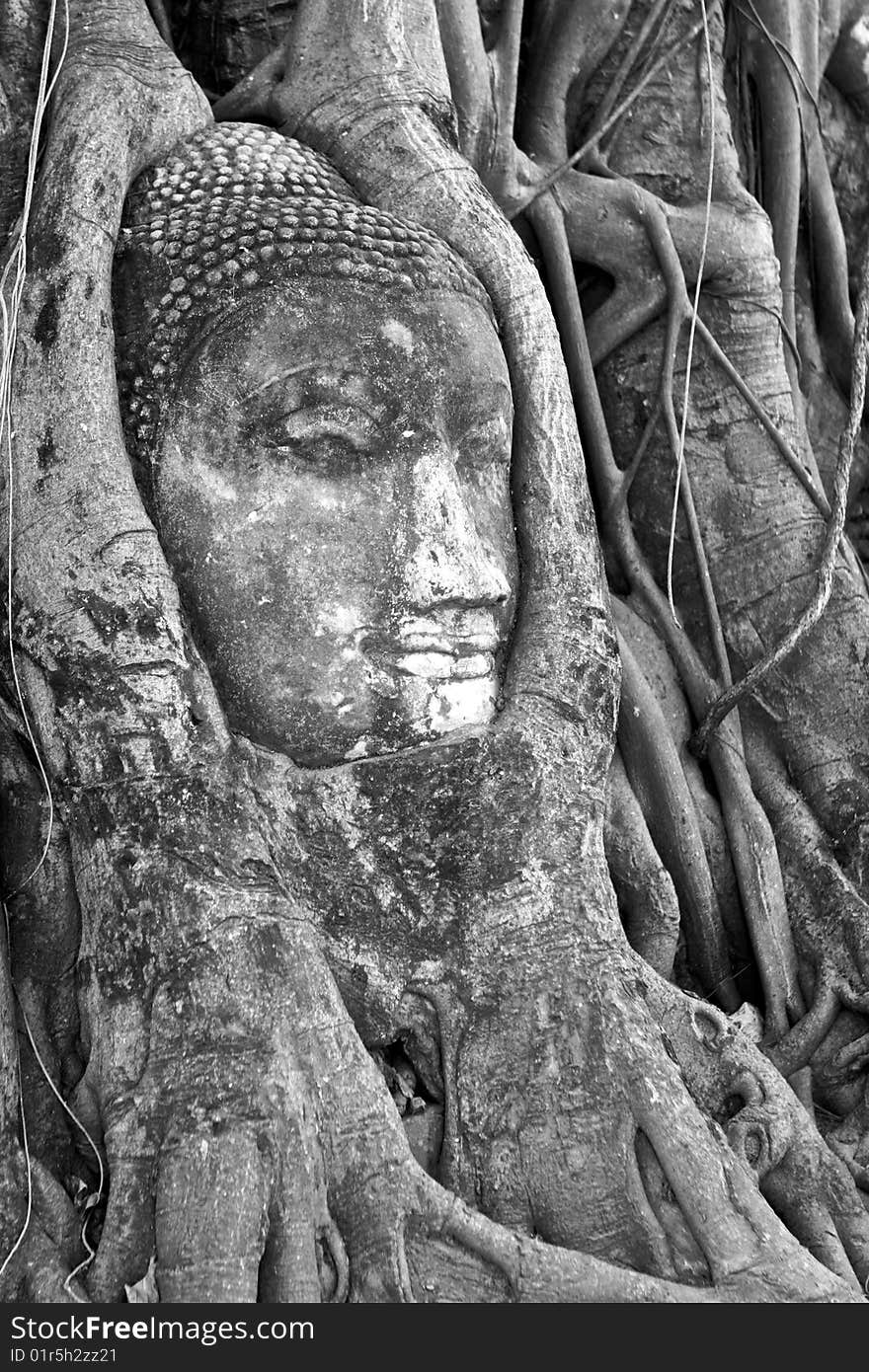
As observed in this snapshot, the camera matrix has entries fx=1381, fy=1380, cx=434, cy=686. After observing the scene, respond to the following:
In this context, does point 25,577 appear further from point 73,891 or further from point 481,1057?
point 481,1057

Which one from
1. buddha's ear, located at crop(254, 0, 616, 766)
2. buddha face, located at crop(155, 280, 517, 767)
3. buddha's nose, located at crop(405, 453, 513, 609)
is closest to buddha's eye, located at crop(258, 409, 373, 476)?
buddha face, located at crop(155, 280, 517, 767)

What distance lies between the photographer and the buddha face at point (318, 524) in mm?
2182

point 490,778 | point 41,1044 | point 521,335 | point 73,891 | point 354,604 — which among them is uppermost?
point 521,335

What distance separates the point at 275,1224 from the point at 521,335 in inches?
61.6

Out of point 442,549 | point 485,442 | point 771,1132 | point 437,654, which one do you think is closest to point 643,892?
point 771,1132

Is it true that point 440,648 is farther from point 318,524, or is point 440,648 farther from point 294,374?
point 294,374

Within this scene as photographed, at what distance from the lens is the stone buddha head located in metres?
2.18

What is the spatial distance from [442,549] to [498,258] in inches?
24.6

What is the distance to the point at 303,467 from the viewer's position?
2.21 m

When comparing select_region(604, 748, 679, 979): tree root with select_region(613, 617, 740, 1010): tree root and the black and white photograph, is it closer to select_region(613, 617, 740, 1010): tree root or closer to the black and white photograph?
the black and white photograph

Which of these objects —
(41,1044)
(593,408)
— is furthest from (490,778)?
(593,408)

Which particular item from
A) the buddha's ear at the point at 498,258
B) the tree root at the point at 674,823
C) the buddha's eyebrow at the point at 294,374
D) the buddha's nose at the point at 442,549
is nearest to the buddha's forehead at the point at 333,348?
the buddha's eyebrow at the point at 294,374

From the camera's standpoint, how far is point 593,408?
2.96 m
